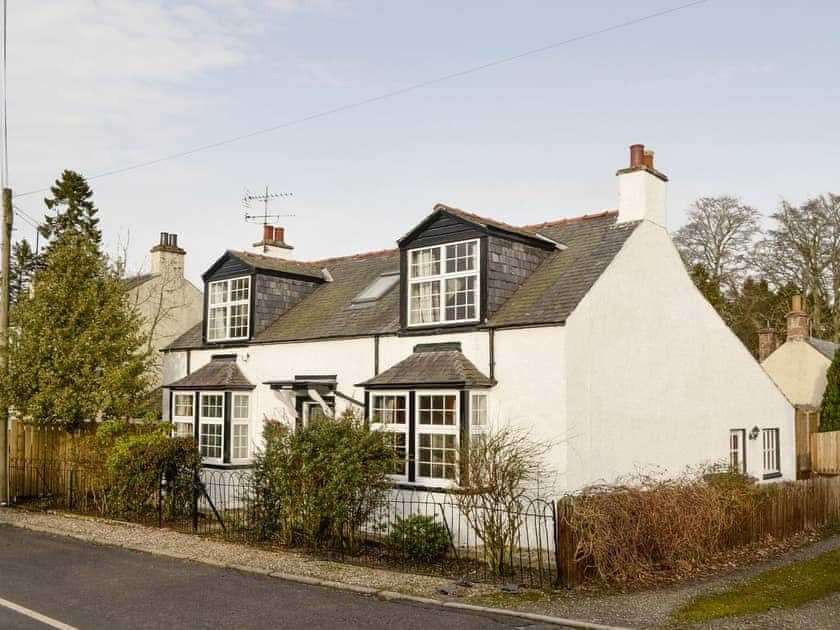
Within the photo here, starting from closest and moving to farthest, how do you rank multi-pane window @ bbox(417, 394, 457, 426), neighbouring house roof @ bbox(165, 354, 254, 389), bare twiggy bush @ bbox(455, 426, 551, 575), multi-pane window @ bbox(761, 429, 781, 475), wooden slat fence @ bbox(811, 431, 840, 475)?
bare twiggy bush @ bbox(455, 426, 551, 575), multi-pane window @ bbox(417, 394, 457, 426), neighbouring house roof @ bbox(165, 354, 254, 389), multi-pane window @ bbox(761, 429, 781, 475), wooden slat fence @ bbox(811, 431, 840, 475)

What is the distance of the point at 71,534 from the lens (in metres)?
15.2

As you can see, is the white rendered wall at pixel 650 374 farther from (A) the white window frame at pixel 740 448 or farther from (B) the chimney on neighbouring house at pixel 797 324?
(B) the chimney on neighbouring house at pixel 797 324

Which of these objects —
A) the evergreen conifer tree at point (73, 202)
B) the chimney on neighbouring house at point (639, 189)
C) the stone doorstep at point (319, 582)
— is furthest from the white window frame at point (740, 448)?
the evergreen conifer tree at point (73, 202)

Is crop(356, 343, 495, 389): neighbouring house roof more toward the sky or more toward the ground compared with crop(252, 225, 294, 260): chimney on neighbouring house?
more toward the ground

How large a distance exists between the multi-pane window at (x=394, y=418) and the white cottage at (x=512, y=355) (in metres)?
0.04

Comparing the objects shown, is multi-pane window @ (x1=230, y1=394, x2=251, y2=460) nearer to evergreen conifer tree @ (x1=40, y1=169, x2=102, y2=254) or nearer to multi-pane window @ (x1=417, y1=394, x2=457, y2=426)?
multi-pane window @ (x1=417, y1=394, x2=457, y2=426)

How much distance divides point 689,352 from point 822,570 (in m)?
6.14

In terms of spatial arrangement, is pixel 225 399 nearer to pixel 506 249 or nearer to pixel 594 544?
pixel 506 249

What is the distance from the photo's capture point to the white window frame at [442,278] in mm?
15464

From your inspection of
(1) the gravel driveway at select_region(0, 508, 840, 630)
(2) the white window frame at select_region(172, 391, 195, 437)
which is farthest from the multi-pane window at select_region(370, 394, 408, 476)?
(2) the white window frame at select_region(172, 391, 195, 437)

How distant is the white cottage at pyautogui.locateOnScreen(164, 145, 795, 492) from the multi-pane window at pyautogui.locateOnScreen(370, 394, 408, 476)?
4cm

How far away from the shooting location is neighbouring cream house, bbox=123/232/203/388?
31031mm

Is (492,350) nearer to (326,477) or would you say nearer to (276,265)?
(326,477)

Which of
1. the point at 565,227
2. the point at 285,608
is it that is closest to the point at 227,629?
the point at 285,608
